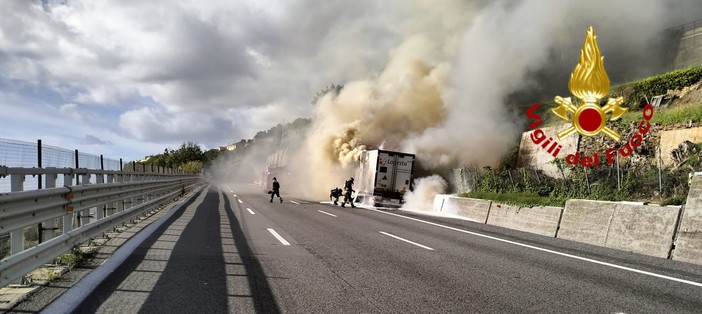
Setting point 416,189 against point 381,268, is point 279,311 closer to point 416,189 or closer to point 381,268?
point 381,268

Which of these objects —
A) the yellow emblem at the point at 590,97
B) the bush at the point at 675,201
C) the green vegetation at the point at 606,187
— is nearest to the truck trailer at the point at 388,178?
the green vegetation at the point at 606,187

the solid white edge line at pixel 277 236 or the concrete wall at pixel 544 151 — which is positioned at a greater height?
the concrete wall at pixel 544 151

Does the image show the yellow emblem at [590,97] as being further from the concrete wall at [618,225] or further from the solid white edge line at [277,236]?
the solid white edge line at [277,236]

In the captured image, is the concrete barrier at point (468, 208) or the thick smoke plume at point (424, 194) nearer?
the concrete barrier at point (468, 208)

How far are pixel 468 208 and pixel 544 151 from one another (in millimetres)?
9096

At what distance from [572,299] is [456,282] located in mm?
1352

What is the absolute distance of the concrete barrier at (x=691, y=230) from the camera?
8352 mm

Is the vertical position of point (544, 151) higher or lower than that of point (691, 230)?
higher

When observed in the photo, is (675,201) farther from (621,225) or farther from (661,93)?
(661,93)

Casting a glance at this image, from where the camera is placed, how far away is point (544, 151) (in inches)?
965

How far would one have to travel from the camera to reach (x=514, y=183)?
18.7 metres

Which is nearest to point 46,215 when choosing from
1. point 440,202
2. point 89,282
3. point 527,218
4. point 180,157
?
point 89,282

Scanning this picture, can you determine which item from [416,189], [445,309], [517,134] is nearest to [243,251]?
[445,309]

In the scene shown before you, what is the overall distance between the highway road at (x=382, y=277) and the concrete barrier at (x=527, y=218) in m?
2.36
